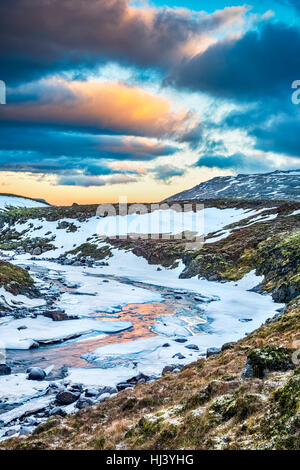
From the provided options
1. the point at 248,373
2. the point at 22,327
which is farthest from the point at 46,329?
the point at 248,373

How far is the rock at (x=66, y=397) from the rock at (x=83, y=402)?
70 centimetres

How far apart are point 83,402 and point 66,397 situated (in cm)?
121

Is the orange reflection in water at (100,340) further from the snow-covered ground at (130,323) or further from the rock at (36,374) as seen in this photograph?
the rock at (36,374)

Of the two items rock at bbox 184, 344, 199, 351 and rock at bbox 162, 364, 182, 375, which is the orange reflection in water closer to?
rock at bbox 184, 344, 199, 351

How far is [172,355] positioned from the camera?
68.6 feet

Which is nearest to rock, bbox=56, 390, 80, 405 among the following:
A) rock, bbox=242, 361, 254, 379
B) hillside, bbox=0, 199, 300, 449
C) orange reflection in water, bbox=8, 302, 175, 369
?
hillside, bbox=0, 199, 300, 449

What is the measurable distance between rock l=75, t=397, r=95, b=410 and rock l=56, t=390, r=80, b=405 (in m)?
0.70

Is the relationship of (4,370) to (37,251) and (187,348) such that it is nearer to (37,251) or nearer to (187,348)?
(187,348)

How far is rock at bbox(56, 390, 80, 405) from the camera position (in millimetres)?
14398

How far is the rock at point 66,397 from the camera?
47.2ft

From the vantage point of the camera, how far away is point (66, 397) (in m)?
14.5

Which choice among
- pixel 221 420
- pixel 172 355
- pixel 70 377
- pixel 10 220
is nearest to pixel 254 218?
pixel 172 355

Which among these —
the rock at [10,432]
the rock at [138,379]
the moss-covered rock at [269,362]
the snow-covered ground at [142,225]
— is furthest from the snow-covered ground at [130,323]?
the snow-covered ground at [142,225]
